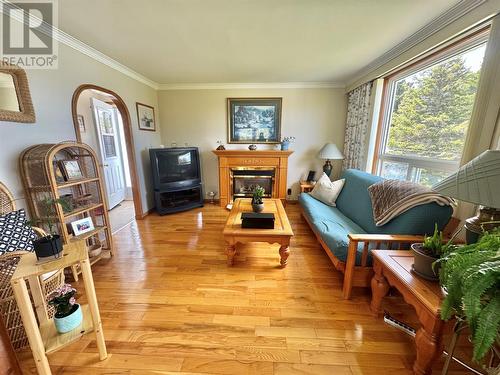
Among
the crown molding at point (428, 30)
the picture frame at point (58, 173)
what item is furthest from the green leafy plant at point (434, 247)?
the picture frame at point (58, 173)

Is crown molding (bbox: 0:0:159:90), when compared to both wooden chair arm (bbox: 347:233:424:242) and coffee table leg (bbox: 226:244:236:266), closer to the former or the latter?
coffee table leg (bbox: 226:244:236:266)

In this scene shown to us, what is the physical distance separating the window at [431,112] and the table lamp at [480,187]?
3.23 feet

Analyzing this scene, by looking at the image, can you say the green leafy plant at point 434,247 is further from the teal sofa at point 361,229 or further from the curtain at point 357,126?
the curtain at point 357,126

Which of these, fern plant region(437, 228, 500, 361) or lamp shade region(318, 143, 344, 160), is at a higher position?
lamp shade region(318, 143, 344, 160)

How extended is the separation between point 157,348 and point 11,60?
2441 mm

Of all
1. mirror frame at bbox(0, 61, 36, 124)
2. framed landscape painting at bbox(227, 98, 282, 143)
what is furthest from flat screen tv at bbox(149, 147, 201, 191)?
mirror frame at bbox(0, 61, 36, 124)

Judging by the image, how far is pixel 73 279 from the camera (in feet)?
6.16

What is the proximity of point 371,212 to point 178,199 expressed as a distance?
3.14 metres

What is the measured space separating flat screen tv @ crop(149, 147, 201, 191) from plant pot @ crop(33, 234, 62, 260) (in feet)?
8.02

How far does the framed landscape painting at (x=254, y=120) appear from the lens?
374 centimetres

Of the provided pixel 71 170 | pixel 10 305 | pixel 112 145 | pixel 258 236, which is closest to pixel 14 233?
pixel 10 305

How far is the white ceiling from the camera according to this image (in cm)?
153

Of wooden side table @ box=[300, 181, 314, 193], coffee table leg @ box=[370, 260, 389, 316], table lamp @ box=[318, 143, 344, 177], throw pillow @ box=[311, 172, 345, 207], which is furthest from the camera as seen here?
wooden side table @ box=[300, 181, 314, 193]

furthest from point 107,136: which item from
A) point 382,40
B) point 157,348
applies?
point 382,40
